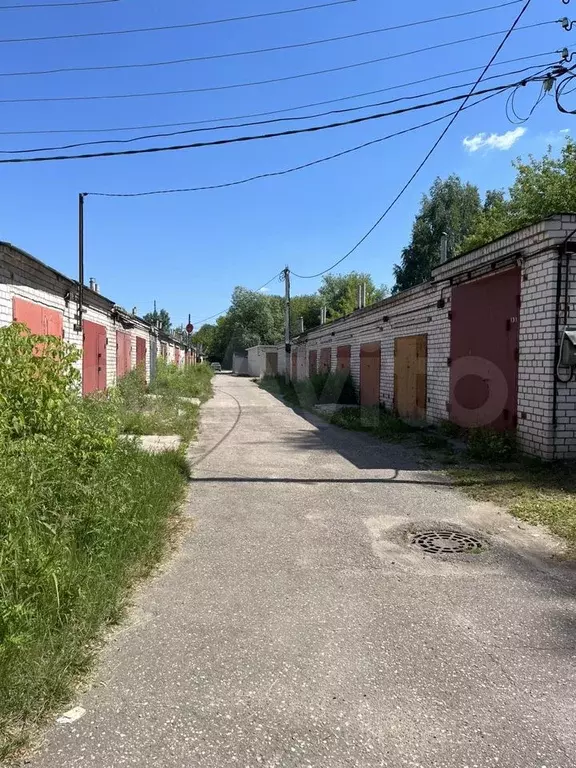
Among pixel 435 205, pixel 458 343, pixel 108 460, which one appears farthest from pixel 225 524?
pixel 435 205

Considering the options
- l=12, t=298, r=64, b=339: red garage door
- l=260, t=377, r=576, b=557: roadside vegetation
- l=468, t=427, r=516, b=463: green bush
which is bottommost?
l=260, t=377, r=576, b=557: roadside vegetation

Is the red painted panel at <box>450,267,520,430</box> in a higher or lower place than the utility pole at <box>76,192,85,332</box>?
lower

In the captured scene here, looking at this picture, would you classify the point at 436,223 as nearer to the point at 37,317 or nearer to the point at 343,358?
the point at 343,358

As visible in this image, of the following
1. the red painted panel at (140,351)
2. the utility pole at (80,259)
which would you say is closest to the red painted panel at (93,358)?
the utility pole at (80,259)

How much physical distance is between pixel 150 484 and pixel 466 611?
10.1 feet

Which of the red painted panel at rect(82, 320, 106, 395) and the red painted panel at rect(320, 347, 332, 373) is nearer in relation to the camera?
the red painted panel at rect(82, 320, 106, 395)

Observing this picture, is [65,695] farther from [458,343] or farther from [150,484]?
[458,343]

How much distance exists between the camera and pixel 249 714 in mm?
2387

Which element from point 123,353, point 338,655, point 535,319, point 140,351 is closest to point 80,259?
point 123,353

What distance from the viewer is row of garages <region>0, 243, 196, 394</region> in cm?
749

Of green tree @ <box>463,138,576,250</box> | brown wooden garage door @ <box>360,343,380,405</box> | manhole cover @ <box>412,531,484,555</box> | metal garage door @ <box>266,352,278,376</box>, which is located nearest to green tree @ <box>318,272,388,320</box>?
metal garage door @ <box>266,352,278,376</box>

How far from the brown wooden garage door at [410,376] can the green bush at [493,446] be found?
146 inches

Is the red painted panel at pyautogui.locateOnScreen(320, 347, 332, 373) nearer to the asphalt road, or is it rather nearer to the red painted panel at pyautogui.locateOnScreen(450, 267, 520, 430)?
the red painted panel at pyautogui.locateOnScreen(450, 267, 520, 430)

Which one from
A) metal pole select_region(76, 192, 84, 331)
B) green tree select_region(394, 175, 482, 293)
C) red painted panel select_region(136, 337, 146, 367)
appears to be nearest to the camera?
metal pole select_region(76, 192, 84, 331)
